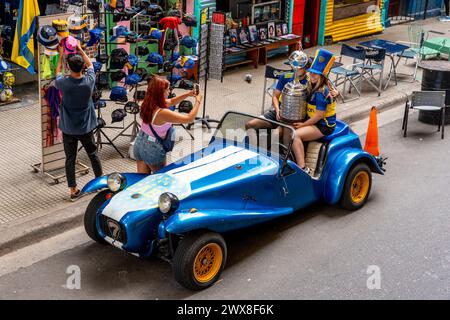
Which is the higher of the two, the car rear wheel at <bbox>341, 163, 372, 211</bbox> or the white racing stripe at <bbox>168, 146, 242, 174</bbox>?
the white racing stripe at <bbox>168, 146, 242, 174</bbox>

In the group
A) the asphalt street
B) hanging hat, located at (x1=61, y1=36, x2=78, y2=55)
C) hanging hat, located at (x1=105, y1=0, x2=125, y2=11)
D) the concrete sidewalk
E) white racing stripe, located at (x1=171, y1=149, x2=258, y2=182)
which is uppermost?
hanging hat, located at (x1=105, y1=0, x2=125, y2=11)

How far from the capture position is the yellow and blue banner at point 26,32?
→ 10422mm

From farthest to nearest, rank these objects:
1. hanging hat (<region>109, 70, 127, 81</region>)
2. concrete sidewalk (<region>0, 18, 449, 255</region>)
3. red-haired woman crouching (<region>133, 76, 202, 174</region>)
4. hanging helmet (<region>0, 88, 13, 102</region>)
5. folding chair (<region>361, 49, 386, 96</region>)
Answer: folding chair (<region>361, 49, 386, 96</region>), hanging helmet (<region>0, 88, 13, 102</region>), hanging hat (<region>109, 70, 127, 81</region>), concrete sidewalk (<region>0, 18, 449, 255</region>), red-haired woman crouching (<region>133, 76, 202, 174</region>)

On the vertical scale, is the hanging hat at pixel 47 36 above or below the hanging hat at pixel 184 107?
above

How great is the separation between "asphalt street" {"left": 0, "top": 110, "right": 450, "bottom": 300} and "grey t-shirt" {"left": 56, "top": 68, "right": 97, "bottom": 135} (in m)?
1.23

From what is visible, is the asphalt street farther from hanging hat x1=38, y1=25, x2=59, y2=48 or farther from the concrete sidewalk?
hanging hat x1=38, y1=25, x2=59, y2=48

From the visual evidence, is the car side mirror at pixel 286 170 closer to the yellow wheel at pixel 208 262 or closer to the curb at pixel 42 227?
the yellow wheel at pixel 208 262

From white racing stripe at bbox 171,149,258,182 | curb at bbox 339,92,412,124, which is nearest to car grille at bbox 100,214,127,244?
white racing stripe at bbox 171,149,258,182

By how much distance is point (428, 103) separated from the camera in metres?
11.3

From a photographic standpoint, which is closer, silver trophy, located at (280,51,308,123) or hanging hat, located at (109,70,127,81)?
silver trophy, located at (280,51,308,123)

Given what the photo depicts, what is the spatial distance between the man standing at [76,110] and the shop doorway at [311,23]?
31.1 ft

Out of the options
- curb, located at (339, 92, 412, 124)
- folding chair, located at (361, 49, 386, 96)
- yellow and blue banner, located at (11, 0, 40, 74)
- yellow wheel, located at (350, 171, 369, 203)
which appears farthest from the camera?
folding chair, located at (361, 49, 386, 96)

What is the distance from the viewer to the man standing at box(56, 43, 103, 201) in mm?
7551

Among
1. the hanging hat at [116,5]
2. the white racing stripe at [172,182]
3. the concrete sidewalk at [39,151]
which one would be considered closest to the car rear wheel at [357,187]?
the white racing stripe at [172,182]
